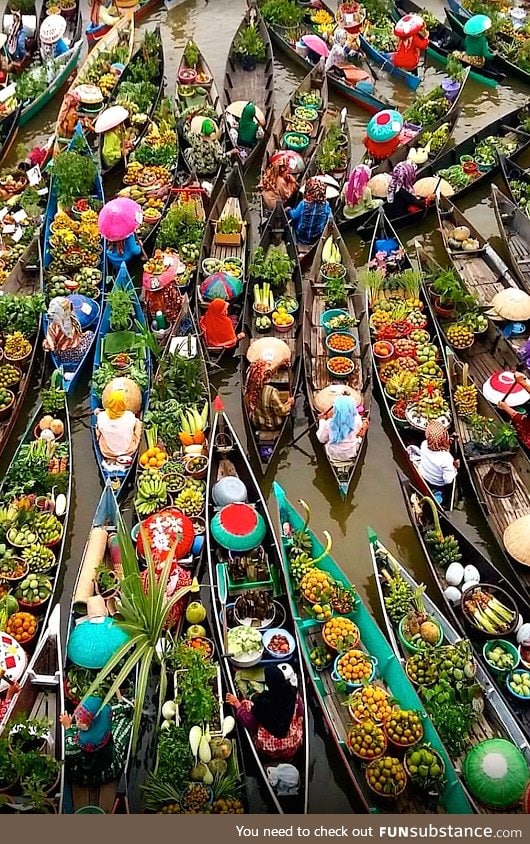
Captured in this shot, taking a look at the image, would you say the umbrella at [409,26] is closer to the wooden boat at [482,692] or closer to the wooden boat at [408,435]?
the wooden boat at [408,435]

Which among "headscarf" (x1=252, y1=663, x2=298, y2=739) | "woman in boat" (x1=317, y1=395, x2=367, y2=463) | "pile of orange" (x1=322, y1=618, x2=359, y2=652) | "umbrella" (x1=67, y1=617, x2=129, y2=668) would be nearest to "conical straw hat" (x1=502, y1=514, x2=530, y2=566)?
"pile of orange" (x1=322, y1=618, x2=359, y2=652)

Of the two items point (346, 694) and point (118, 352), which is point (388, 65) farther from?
point (346, 694)

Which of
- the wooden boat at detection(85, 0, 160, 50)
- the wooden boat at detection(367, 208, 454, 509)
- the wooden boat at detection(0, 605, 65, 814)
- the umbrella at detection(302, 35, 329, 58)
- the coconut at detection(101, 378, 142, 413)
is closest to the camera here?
the wooden boat at detection(0, 605, 65, 814)

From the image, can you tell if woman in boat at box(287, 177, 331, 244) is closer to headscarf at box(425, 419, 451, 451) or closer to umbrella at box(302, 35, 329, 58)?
headscarf at box(425, 419, 451, 451)


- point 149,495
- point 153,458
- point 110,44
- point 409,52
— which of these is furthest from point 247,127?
point 149,495

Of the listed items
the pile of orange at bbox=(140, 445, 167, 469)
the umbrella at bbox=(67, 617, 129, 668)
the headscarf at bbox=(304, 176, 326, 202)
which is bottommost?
the umbrella at bbox=(67, 617, 129, 668)

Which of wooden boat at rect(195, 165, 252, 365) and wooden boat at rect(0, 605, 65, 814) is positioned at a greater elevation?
wooden boat at rect(195, 165, 252, 365)

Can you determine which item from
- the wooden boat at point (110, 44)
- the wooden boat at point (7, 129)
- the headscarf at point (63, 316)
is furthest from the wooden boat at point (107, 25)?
the headscarf at point (63, 316)
